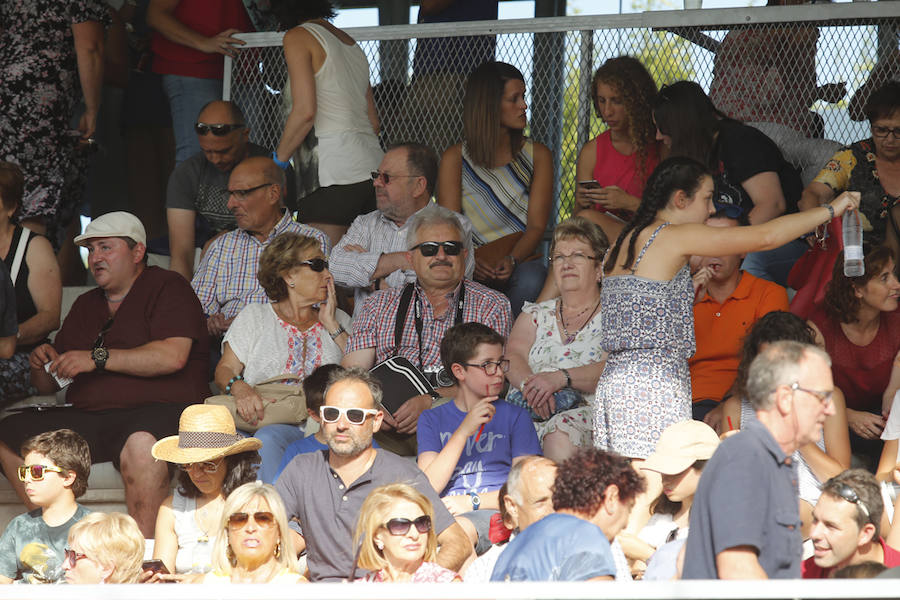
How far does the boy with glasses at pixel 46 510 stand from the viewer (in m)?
4.48

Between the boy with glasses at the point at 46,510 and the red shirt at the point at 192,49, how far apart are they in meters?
2.95

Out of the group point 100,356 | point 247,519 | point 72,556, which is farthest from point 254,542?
point 100,356

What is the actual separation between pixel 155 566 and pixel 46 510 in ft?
2.15

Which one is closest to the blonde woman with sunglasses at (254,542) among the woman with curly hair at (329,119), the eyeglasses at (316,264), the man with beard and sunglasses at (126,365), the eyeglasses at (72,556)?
the eyeglasses at (72,556)

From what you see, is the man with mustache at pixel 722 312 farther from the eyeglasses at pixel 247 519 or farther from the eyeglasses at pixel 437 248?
the eyeglasses at pixel 247 519

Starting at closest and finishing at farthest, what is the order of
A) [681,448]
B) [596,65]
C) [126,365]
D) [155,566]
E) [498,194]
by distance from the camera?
[681,448], [155,566], [126,365], [498,194], [596,65]

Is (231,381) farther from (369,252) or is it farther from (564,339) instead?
(564,339)

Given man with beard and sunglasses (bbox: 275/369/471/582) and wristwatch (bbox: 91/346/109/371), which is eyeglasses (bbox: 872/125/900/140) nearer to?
man with beard and sunglasses (bbox: 275/369/471/582)

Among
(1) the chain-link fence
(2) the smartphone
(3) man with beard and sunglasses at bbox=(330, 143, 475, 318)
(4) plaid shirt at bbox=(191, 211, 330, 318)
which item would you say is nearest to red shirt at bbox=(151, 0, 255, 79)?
(1) the chain-link fence

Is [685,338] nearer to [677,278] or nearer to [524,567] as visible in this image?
[677,278]

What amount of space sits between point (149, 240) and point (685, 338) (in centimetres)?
403

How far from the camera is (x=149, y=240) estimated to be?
7.33 metres

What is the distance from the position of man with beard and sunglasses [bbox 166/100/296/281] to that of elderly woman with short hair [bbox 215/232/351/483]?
1.01 metres

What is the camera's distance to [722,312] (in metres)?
5.35
